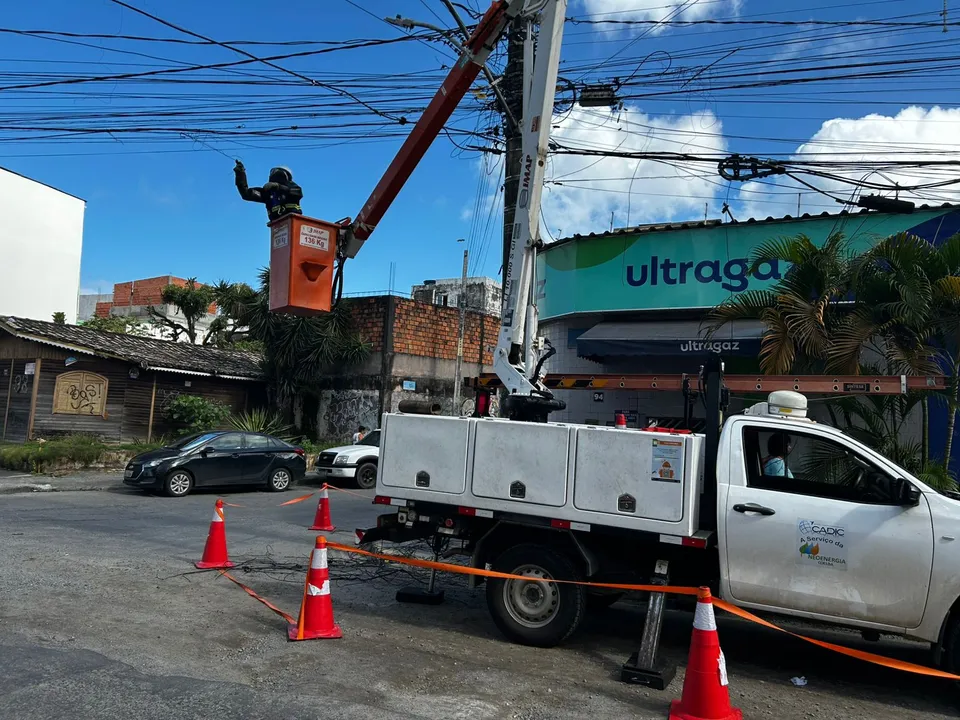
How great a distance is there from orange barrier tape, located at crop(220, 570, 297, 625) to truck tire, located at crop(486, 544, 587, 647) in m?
1.74

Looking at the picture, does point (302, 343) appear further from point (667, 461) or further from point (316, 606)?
point (667, 461)

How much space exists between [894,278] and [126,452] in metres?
17.8

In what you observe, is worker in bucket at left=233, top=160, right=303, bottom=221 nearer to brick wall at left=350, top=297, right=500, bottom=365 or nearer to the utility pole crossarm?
the utility pole crossarm

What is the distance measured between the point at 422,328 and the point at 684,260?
1215 cm

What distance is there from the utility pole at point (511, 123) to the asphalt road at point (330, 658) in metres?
5.63

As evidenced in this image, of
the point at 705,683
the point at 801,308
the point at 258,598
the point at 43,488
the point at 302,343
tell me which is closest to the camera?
the point at 705,683

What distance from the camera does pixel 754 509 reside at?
19.5 ft

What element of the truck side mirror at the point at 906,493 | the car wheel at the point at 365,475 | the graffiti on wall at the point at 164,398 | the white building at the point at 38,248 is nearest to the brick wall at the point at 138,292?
the white building at the point at 38,248

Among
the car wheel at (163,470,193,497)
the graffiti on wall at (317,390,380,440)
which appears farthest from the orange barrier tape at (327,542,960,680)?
the graffiti on wall at (317,390,380,440)

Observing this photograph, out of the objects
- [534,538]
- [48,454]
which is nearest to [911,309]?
[534,538]

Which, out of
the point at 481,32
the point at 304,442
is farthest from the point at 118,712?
the point at 304,442

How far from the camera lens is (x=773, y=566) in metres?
5.85

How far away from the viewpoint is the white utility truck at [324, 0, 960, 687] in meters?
5.59

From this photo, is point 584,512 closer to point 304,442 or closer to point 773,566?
point 773,566
